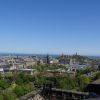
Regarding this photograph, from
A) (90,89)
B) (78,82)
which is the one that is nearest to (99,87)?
(90,89)

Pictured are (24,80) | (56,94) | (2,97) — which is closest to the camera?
(56,94)

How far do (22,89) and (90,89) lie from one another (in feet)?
73.0

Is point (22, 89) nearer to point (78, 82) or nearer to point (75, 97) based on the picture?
point (78, 82)

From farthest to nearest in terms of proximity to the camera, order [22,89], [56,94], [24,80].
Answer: [24,80] → [22,89] → [56,94]

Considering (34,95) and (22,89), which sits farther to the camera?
(22,89)

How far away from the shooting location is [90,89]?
16.4ft

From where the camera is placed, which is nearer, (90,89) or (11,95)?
(90,89)

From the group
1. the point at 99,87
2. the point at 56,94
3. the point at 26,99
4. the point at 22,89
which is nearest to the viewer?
the point at 99,87

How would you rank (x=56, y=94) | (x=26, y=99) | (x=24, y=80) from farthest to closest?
(x=24, y=80), (x=56, y=94), (x=26, y=99)

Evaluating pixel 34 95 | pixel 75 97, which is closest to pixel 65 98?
pixel 75 97

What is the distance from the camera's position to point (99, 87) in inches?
194

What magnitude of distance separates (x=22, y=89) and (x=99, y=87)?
22.4 metres

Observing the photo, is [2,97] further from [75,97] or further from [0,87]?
[75,97]

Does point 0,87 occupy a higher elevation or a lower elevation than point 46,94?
lower
